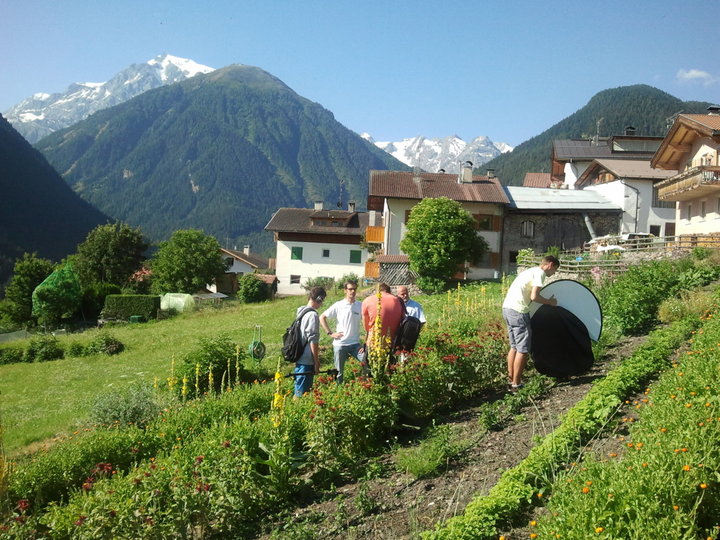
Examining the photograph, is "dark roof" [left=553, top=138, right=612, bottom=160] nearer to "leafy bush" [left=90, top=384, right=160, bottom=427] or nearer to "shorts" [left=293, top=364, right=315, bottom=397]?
"shorts" [left=293, top=364, right=315, bottom=397]

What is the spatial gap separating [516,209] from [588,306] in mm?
31309

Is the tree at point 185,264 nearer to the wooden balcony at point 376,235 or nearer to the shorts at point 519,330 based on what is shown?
the wooden balcony at point 376,235

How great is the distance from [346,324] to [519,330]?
2.54m

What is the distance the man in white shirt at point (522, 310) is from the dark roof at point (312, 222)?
45.3 m

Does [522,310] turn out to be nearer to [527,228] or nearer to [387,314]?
[387,314]

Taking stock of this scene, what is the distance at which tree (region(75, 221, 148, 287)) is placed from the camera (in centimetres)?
5697

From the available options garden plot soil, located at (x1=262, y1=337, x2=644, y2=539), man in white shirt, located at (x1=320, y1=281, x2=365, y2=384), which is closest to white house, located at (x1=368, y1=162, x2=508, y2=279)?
man in white shirt, located at (x1=320, y1=281, x2=365, y2=384)

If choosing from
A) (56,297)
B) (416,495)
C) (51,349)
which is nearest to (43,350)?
(51,349)

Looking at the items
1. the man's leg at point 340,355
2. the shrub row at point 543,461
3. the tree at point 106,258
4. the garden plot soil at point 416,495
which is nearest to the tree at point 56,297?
the tree at point 106,258

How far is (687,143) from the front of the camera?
30.9 m

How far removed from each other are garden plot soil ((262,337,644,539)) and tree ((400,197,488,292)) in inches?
1016

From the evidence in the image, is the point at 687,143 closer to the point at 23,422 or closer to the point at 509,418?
the point at 509,418

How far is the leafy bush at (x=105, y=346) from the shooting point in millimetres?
24969

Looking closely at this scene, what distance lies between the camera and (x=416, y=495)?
478 cm
